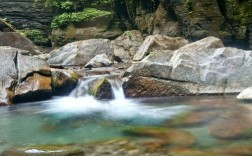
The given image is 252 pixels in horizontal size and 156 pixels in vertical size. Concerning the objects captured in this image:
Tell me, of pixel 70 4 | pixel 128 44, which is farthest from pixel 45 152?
pixel 70 4

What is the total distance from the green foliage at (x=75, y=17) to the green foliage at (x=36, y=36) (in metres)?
1.26

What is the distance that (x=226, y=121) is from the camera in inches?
218

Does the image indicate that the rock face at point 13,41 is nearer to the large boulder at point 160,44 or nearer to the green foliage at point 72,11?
the large boulder at point 160,44

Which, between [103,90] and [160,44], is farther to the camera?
[160,44]

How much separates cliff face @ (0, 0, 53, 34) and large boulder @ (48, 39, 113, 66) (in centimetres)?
775

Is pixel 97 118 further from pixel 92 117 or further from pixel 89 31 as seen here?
pixel 89 31

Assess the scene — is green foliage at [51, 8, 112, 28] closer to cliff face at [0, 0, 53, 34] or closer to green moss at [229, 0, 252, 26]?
cliff face at [0, 0, 53, 34]

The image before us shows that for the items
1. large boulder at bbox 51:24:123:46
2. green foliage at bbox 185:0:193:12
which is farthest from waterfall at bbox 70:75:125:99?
large boulder at bbox 51:24:123:46

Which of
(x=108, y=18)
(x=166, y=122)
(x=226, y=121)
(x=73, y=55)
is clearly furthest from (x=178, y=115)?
(x=108, y=18)

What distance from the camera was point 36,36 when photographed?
68.5 feet

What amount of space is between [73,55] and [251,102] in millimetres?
9054

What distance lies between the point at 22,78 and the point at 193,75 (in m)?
4.57

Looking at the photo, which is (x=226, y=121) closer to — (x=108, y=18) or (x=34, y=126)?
(x=34, y=126)

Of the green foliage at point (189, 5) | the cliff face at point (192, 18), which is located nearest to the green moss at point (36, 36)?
the cliff face at point (192, 18)
